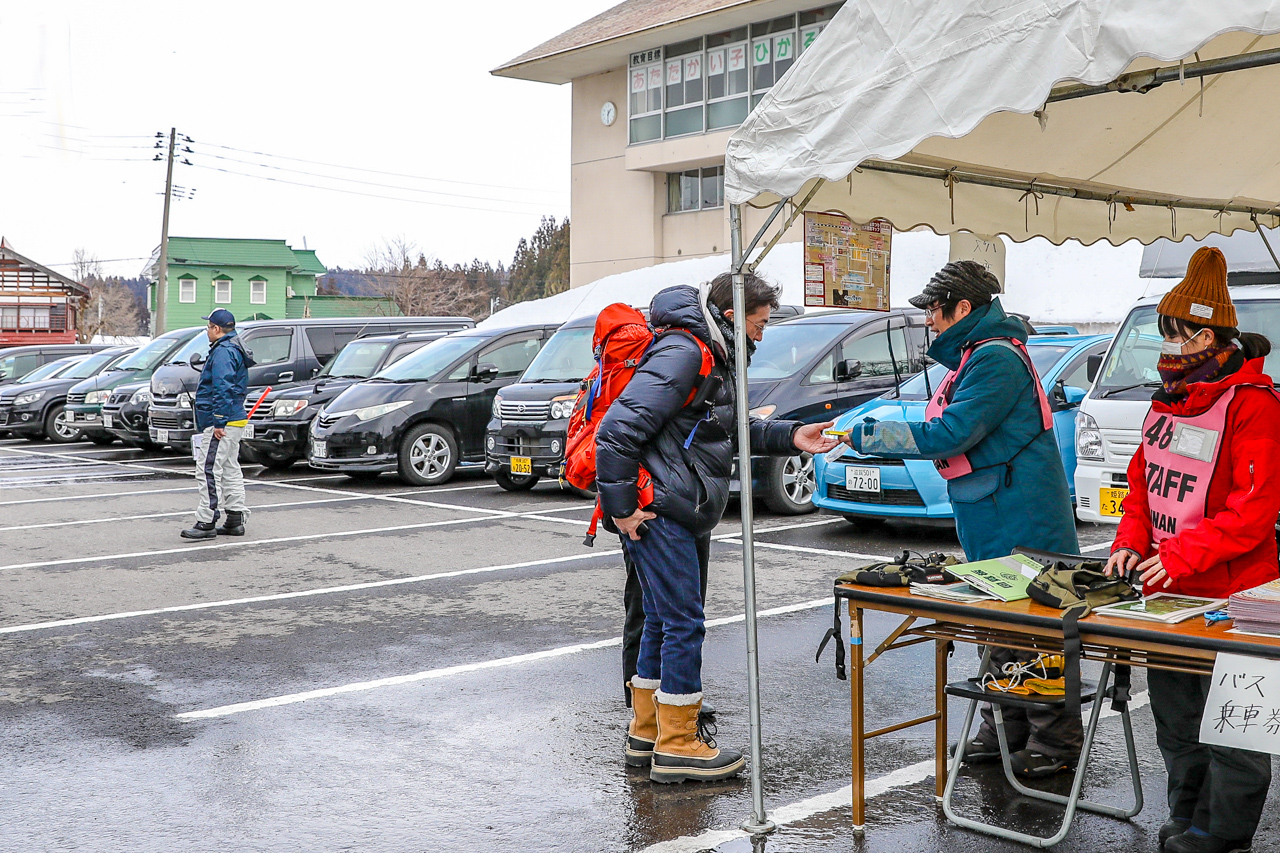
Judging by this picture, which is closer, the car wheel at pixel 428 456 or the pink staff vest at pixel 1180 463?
the pink staff vest at pixel 1180 463

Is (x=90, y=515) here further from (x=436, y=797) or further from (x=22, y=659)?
(x=436, y=797)

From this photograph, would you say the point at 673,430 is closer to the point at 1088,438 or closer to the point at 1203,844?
the point at 1203,844

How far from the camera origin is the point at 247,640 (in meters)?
7.19

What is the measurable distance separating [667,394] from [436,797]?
178 centimetres

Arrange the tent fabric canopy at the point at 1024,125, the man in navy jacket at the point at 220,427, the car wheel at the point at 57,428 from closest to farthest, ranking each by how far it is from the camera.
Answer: the tent fabric canopy at the point at 1024,125
the man in navy jacket at the point at 220,427
the car wheel at the point at 57,428

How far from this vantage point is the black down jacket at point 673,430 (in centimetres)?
446

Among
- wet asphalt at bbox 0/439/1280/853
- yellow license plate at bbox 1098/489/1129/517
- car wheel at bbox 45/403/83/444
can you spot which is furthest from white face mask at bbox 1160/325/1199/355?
car wheel at bbox 45/403/83/444

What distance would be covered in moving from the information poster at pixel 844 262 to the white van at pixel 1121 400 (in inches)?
154

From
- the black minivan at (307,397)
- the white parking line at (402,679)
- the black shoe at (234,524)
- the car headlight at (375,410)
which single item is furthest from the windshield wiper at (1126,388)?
the black minivan at (307,397)

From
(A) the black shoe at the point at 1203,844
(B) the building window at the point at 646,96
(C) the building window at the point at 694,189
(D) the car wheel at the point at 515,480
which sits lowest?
(A) the black shoe at the point at 1203,844

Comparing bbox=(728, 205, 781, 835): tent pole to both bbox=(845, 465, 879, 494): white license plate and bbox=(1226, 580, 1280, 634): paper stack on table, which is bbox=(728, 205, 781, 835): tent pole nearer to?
bbox=(1226, 580, 1280, 634): paper stack on table

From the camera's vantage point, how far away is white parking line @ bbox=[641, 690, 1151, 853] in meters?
4.15

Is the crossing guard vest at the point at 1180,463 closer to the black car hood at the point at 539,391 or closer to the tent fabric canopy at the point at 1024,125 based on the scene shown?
the tent fabric canopy at the point at 1024,125

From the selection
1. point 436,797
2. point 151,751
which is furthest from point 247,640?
point 436,797
